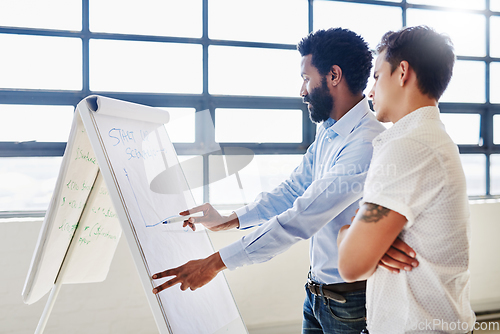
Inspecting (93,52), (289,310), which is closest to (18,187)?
(93,52)

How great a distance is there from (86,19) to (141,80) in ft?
1.60

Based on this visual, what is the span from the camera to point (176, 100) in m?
2.42

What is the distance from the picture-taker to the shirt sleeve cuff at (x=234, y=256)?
1.00 m

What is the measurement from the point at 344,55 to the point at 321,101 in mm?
178

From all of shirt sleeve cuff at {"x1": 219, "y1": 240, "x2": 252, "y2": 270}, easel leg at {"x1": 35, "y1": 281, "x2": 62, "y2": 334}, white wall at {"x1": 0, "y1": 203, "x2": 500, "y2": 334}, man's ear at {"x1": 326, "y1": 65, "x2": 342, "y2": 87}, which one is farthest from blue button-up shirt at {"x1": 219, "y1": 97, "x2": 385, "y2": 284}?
white wall at {"x1": 0, "y1": 203, "x2": 500, "y2": 334}

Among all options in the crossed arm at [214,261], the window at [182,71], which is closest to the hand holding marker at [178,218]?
the crossed arm at [214,261]

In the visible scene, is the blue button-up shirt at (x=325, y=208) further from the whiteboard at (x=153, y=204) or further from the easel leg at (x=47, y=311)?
the easel leg at (x=47, y=311)

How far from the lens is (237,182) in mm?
Result: 2611

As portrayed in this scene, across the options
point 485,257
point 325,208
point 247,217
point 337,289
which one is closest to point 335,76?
point 325,208

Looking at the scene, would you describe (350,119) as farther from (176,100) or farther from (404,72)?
(176,100)

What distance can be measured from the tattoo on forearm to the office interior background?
5.56ft

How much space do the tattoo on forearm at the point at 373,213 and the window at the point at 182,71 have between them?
1.83 m

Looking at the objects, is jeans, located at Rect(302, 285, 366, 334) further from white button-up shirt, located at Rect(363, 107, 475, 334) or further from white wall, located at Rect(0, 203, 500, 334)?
white wall, located at Rect(0, 203, 500, 334)

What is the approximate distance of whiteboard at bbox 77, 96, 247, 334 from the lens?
95 centimetres
